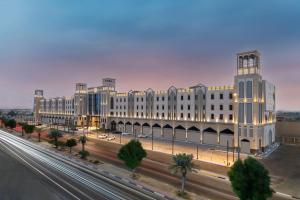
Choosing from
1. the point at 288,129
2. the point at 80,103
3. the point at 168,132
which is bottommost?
the point at 168,132

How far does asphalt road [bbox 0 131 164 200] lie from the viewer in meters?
33.0

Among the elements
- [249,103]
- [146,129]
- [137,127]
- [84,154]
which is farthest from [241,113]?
[137,127]

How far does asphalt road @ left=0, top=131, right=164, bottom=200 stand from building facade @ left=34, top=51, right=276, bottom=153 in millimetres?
32338

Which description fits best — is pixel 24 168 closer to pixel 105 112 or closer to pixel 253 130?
pixel 253 130

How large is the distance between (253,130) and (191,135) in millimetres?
25486

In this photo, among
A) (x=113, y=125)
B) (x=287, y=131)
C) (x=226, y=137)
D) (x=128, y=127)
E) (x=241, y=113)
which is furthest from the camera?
(x=113, y=125)

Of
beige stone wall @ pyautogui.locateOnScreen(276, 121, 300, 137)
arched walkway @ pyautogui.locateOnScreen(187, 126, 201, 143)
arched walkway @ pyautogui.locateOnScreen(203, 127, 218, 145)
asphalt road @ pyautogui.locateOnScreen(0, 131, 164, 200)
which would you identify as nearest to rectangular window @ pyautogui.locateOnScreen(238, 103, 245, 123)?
arched walkway @ pyautogui.locateOnScreen(203, 127, 218, 145)

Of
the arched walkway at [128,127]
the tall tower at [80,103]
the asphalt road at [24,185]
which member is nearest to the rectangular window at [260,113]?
the asphalt road at [24,185]

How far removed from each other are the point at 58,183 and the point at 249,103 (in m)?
56.1

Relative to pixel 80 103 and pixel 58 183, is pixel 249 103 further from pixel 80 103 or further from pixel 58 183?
pixel 80 103

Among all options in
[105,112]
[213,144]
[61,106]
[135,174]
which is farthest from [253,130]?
[61,106]

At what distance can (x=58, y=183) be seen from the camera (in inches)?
1508

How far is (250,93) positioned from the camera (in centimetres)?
6738

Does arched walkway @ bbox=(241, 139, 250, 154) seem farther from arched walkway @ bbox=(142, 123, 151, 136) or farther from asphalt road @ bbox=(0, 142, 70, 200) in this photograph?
asphalt road @ bbox=(0, 142, 70, 200)
